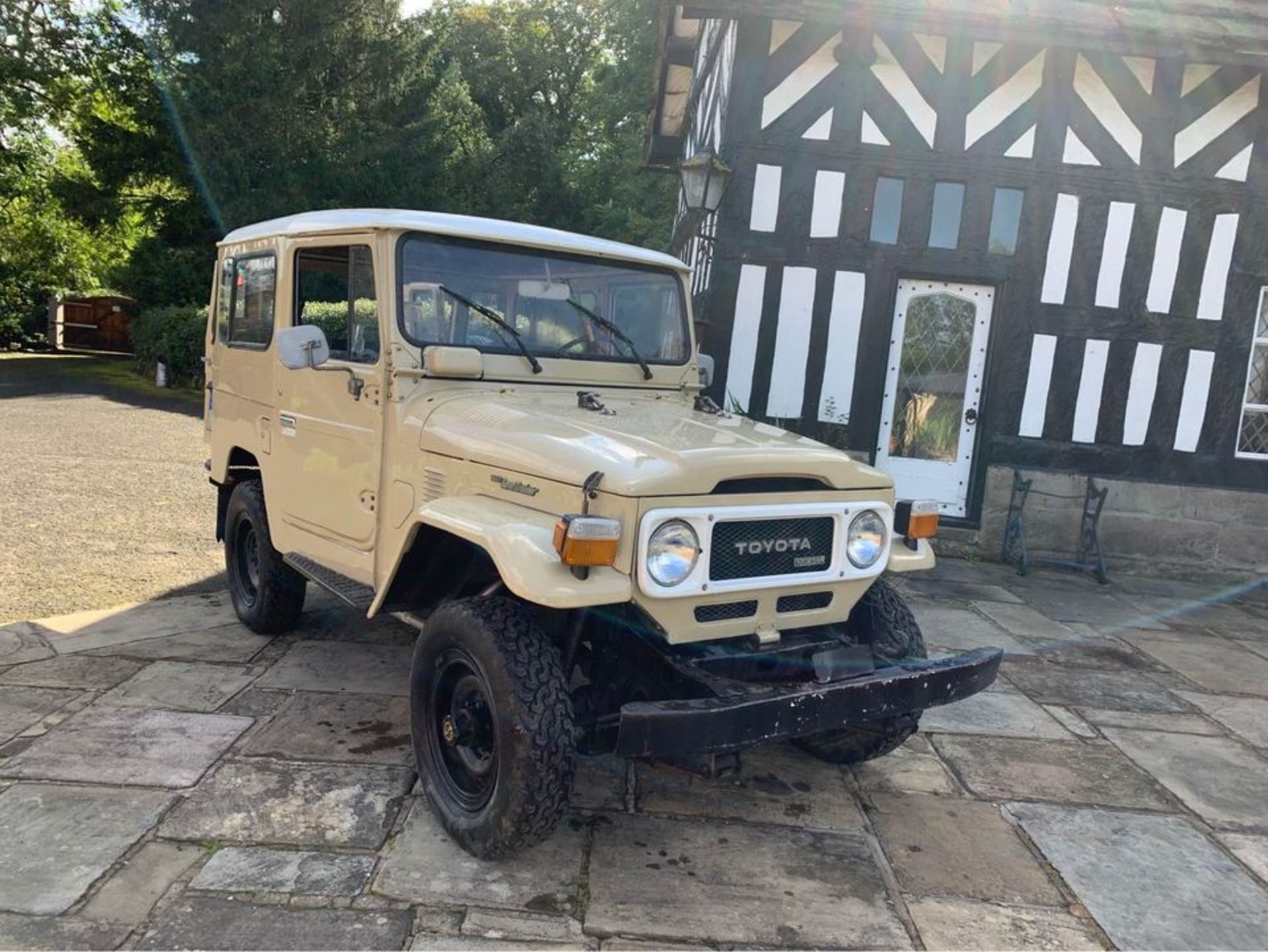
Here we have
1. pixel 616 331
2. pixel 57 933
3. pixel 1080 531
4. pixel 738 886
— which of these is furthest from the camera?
pixel 1080 531

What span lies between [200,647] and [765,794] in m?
3.03

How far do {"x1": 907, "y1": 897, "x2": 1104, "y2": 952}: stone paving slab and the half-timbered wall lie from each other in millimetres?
5709

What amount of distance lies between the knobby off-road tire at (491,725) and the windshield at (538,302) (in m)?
1.24

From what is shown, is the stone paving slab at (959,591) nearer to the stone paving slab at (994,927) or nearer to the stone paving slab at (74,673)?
the stone paving slab at (994,927)

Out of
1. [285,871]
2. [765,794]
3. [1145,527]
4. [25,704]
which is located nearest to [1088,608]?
[1145,527]

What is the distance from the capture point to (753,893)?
110 inches

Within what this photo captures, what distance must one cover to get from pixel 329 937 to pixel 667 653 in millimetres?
1254

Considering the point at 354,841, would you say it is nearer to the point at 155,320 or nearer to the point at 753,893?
the point at 753,893

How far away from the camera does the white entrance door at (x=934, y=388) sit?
321 inches

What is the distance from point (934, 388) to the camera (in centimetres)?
827

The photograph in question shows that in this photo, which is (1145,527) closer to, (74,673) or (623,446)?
(623,446)

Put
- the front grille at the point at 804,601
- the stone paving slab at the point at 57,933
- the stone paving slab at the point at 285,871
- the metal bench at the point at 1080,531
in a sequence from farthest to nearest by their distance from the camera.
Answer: the metal bench at the point at 1080,531
the front grille at the point at 804,601
the stone paving slab at the point at 285,871
the stone paving slab at the point at 57,933

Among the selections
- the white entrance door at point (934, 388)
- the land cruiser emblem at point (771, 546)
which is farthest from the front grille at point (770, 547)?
the white entrance door at point (934, 388)

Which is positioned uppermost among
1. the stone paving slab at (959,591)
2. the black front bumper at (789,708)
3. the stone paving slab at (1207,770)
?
the black front bumper at (789,708)
